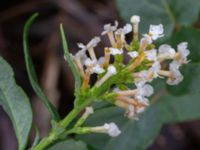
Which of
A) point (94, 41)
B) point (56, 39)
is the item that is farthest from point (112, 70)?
point (56, 39)

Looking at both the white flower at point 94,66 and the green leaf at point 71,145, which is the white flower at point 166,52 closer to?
the white flower at point 94,66

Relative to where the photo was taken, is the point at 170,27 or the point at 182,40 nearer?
the point at 182,40

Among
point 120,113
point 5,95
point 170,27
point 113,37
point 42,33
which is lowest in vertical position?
point 42,33

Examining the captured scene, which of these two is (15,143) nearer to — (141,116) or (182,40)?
(141,116)

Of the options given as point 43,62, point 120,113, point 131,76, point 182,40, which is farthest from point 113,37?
point 43,62

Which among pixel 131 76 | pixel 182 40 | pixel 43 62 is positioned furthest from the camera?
pixel 43 62

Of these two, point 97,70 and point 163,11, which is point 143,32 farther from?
point 97,70

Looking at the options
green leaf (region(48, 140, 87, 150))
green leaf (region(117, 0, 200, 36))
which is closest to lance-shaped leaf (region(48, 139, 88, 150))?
green leaf (region(48, 140, 87, 150))
